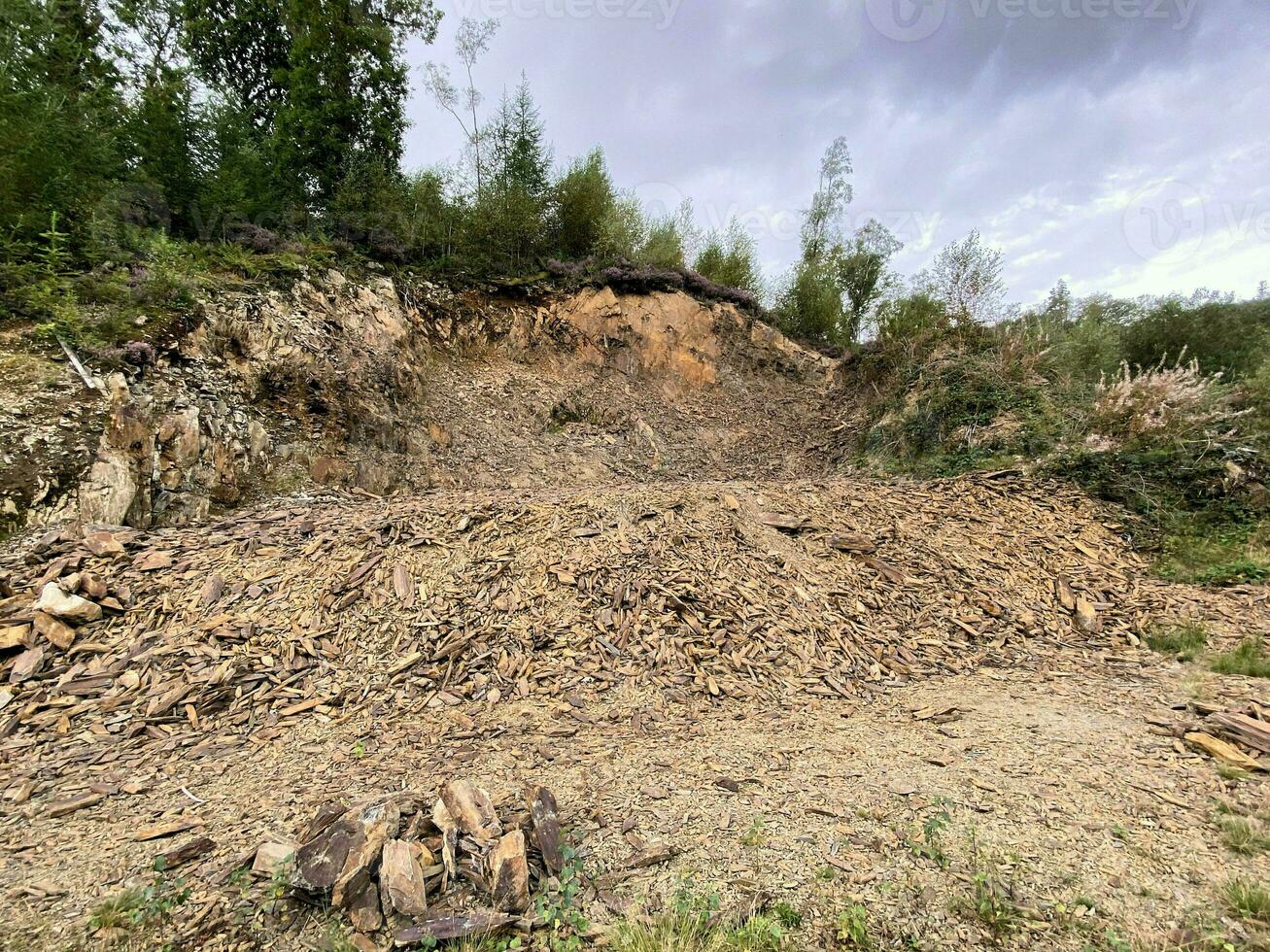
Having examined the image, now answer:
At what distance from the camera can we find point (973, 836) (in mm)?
2311

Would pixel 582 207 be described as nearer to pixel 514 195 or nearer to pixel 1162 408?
pixel 514 195

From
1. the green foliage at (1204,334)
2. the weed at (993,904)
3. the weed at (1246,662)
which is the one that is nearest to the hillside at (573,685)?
the weed at (993,904)

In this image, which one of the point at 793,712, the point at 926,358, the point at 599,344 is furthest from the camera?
the point at 599,344

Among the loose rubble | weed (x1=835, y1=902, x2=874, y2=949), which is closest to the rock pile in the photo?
weed (x1=835, y1=902, x2=874, y2=949)

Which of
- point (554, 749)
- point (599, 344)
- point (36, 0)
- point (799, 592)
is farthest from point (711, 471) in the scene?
point (36, 0)

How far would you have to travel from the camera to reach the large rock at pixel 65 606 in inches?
144

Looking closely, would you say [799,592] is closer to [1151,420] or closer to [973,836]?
[973,836]

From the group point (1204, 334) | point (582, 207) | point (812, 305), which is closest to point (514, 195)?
point (582, 207)

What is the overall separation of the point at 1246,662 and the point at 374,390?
11362 millimetres

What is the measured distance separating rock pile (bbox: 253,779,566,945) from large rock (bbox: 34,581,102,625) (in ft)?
9.88

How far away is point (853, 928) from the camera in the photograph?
1.85 metres

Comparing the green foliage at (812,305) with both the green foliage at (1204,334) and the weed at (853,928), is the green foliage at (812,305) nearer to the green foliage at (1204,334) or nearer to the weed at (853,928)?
the green foliage at (1204,334)

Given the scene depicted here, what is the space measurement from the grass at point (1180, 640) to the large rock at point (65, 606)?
9.37m

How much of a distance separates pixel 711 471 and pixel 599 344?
4.63 metres
